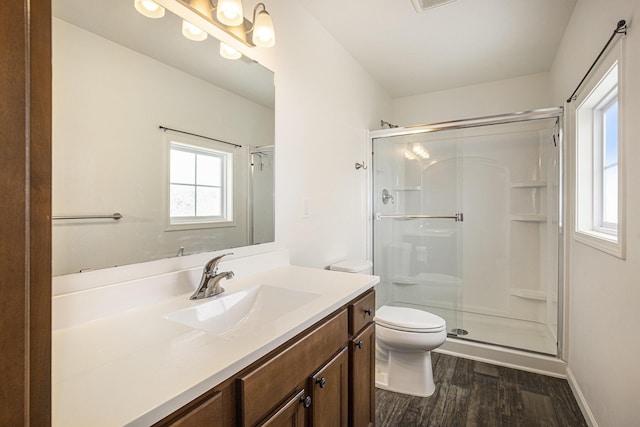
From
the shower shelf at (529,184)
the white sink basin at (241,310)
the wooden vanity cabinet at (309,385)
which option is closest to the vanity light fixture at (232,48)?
the white sink basin at (241,310)

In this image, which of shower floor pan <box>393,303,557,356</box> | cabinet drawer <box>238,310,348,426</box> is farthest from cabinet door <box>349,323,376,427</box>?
shower floor pan <box>393,303,557,356</box>

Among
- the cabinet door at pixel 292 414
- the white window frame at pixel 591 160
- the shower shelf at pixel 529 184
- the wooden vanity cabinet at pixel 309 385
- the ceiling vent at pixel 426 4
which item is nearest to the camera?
the wooden vanity cabinet at pixel 309 385

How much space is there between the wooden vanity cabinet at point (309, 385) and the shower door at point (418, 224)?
167cm

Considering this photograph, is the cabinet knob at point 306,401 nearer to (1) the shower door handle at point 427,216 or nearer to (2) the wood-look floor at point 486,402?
(2) the wood-look floor at point 486,402

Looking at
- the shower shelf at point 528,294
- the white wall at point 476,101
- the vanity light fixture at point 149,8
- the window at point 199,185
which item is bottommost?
the shower shelf at point 528,294

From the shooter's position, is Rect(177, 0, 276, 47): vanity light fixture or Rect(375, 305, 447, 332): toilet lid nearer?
Rect(177, 0, 276, 47): vanity light fixture

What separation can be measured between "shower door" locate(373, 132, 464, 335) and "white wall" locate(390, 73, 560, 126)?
27.3 inches

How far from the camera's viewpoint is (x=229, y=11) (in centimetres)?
131

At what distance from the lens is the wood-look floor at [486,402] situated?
5.59 ft

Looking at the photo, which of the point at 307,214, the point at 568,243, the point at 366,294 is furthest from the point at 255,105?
the point at 568,243

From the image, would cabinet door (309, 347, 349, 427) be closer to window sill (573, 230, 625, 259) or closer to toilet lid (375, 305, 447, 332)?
toilet lid (375, 305, 447, 332)

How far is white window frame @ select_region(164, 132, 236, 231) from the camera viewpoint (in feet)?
3.87

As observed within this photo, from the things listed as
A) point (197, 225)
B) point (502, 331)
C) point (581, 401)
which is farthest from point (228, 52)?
point (502, 331)

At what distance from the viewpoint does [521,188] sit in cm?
297
